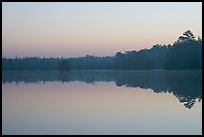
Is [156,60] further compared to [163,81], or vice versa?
[156,60]

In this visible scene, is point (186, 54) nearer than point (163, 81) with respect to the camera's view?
No

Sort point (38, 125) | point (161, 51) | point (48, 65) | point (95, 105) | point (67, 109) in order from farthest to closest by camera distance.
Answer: point (48, 65) → point (161, 51) → point (95, 105) → point (67, 109) → point (38, 125)

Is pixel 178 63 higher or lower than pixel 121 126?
higher

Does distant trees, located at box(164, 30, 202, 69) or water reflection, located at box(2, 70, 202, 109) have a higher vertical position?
distant trees, located at box(164, 30, 202, 69)

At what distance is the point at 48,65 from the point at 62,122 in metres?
80.1

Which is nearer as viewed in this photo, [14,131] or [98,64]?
[14,131]

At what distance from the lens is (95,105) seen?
11172 millimetres

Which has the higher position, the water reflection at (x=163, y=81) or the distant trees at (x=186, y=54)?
the distant trees at (x=186, y=54)

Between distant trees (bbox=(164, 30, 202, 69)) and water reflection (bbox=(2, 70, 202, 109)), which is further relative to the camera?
distant trees (bbox=(164, 30, 202, 69))

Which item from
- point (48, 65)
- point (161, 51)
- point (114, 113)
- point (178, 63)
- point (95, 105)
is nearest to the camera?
point (114, 113)

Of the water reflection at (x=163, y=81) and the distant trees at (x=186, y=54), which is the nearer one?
the water reflection at (x=163, y=81)

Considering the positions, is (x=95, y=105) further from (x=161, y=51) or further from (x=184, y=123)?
(x=161, y=51)

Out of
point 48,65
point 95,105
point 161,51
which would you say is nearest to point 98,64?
point 48,65

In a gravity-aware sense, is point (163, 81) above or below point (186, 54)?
below
